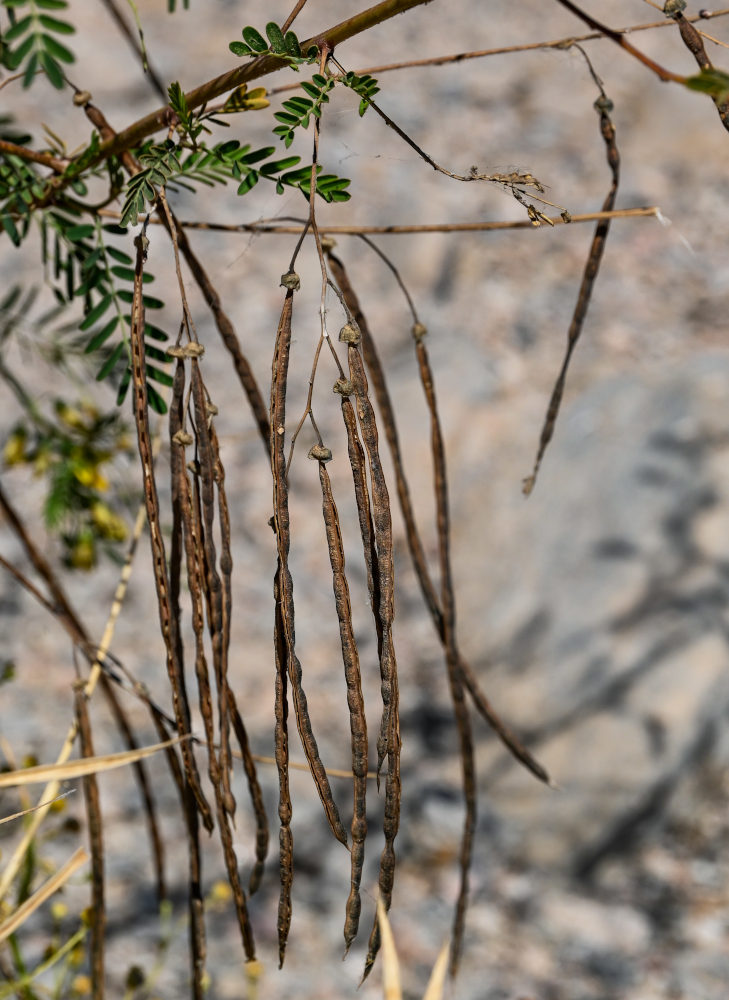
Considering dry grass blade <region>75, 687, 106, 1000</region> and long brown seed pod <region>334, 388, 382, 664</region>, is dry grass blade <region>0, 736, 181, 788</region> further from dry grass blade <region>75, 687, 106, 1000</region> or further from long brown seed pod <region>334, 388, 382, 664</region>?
long brown seed pod <region>334, 388, 382, 664</region>

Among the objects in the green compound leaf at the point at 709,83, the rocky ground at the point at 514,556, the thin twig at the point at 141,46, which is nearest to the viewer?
the green compound leaf at the point at 709,83

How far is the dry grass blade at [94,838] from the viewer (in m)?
0.65

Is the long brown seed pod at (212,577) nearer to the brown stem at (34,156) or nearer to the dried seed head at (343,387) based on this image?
the dried seed head at (343,387)

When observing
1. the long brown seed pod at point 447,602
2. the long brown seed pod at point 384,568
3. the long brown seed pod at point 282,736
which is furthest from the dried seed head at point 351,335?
the long brown seed pod at point 447,602

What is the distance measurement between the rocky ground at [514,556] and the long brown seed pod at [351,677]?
1.26ft

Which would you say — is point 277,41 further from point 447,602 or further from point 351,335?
point 447,602

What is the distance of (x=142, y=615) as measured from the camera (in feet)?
6.08

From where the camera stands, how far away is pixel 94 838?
2.13 feet

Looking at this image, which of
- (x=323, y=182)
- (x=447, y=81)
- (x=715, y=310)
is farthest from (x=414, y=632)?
(x=447, y=81)

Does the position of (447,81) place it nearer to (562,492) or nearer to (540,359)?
(540,359)

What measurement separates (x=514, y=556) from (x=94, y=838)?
130 cm

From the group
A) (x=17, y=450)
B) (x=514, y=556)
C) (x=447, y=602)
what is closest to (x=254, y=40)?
(x=447, y=602)

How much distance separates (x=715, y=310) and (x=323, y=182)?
2.00 metres

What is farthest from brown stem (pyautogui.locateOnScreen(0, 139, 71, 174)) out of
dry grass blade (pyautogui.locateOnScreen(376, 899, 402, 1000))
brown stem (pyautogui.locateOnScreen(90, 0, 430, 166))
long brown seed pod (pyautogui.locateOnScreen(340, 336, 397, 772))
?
dry grass blade (pyautogui.locateOnScreen(376, 899, 402, 1000))
